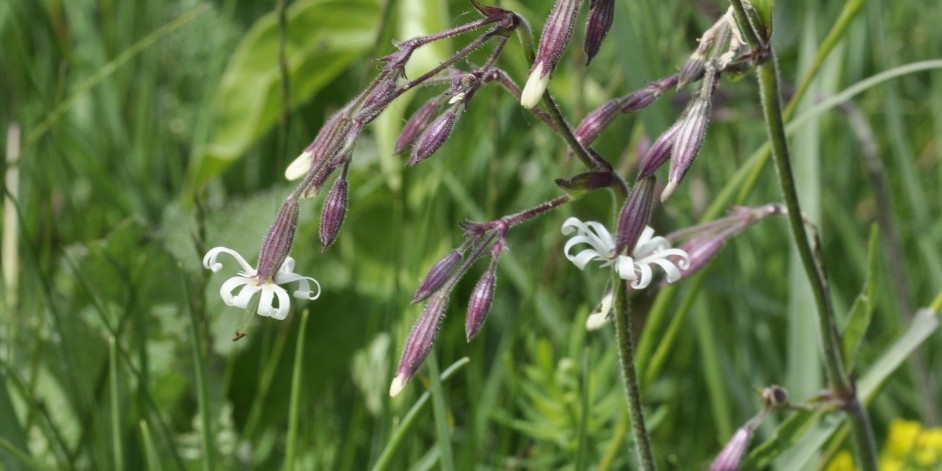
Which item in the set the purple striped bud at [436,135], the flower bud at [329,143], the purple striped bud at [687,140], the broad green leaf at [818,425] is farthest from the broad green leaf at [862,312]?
the flower bud at [329,143]

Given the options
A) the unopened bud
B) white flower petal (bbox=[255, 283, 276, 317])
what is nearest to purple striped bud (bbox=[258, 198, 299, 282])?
white flower petal (bbox=[255, 283, 276, 317])

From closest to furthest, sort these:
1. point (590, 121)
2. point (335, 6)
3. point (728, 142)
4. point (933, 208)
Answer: point (590, 121) < point (335, 6) < point (728, 142) < point (933, 208)

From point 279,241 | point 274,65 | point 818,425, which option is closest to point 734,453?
point 818,425

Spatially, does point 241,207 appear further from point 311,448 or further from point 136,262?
point 311,448

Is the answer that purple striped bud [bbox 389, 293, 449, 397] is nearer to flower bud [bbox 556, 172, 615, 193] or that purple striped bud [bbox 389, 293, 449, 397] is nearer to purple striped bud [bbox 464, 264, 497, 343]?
purple striped bud [bbox 464, 264, 497, 343]

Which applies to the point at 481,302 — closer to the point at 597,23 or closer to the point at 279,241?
the point at 279,241

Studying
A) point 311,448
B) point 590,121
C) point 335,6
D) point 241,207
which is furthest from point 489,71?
point 335,6
